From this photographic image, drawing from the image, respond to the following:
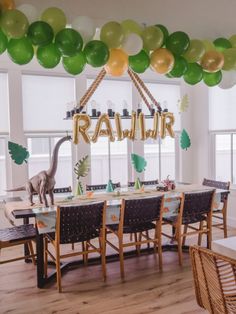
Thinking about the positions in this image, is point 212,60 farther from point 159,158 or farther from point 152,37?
point 159,158

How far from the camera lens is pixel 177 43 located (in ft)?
11.5

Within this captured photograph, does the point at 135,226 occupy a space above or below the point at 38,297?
above

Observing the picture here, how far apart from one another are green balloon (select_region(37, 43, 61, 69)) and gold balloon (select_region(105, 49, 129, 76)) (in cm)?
54

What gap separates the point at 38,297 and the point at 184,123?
438cm

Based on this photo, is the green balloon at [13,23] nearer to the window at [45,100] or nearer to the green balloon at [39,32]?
the green balloon at [39,32]

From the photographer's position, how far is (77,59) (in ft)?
11.0

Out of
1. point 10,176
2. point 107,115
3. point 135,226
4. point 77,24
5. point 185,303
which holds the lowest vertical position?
point 185,303

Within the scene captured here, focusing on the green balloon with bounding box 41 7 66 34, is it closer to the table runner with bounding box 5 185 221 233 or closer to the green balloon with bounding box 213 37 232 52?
the table runner with bounding box 5 185 221 233

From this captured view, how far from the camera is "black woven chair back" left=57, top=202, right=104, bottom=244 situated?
3.24 meters

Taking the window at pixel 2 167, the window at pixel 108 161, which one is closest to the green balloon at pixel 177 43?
the window at pixel 108 161

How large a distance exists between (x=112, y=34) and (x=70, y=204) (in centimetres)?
188

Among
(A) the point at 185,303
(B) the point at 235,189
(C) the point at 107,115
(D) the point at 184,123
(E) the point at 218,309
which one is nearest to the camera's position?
(E) the point at 218,309

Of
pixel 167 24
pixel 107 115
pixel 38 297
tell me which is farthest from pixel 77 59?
pixel 38 297

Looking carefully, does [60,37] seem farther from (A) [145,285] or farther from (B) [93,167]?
(B) [93,167]
